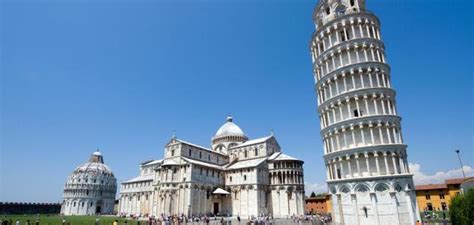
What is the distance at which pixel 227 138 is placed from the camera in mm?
61875

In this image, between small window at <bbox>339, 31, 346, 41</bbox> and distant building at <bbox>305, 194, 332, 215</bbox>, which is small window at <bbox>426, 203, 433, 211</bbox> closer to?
distant building at <bbox>305, 194, 332, 215</bbox>

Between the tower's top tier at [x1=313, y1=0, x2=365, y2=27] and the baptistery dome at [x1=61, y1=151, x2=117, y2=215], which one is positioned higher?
the tower's top tier at [x1=313, y1=0, x2=365, y2=27]

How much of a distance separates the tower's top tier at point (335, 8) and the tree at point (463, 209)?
21.5 metres

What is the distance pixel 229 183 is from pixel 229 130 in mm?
15155

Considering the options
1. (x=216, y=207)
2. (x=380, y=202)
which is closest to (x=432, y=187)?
(x=380, y=202)

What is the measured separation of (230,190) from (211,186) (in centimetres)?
426

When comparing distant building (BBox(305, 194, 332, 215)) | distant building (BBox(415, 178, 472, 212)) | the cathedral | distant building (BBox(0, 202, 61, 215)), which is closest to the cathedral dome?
the cathedral

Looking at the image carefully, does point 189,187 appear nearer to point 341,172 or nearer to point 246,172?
point 246,172

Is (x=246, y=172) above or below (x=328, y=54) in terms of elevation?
below

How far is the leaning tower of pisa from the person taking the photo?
23.6m

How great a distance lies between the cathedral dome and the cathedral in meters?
6.77

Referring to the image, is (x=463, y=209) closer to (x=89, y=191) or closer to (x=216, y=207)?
(x=216, y=207)

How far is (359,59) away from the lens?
92.7ft

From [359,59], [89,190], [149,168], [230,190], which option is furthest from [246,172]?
[89,190]
